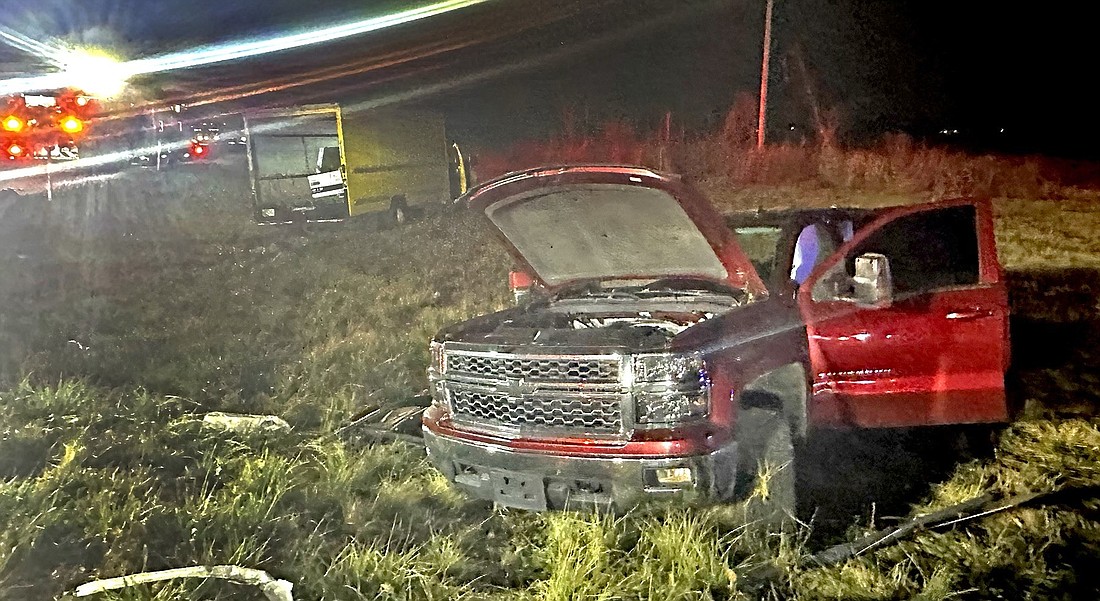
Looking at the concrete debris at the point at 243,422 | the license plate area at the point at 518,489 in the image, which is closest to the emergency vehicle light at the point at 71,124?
the concrete debris at the point at 243,422

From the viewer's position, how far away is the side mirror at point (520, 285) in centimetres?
281

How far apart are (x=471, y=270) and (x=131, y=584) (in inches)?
64.4

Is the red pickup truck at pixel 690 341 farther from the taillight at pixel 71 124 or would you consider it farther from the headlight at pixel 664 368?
the taillight at pixel 71 124

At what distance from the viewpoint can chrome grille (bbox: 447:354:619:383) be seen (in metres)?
1.91

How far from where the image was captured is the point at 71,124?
2.76 m

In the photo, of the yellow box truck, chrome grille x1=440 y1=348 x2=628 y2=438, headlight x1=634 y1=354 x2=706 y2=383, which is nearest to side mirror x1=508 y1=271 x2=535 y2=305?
the yellow box truck

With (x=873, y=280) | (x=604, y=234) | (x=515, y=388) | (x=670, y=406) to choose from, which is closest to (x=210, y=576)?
(x=515, y=388)

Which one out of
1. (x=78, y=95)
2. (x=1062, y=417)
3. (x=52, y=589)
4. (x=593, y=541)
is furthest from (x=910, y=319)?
(x=78, y=95)

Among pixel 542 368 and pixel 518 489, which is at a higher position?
pixel 542 368

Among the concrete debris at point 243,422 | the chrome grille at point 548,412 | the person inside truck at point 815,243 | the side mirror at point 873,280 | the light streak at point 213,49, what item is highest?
the light streak at point 213,49

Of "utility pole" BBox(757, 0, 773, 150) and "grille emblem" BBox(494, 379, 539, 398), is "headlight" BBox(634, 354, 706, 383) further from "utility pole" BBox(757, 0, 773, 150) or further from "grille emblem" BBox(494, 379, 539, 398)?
"utility pole" BBox(757, 0, 773, 150)

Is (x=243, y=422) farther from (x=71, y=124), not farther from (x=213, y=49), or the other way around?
(x=213, y=49)

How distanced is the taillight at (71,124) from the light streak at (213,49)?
0.48 feet

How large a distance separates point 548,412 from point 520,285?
0.95m
